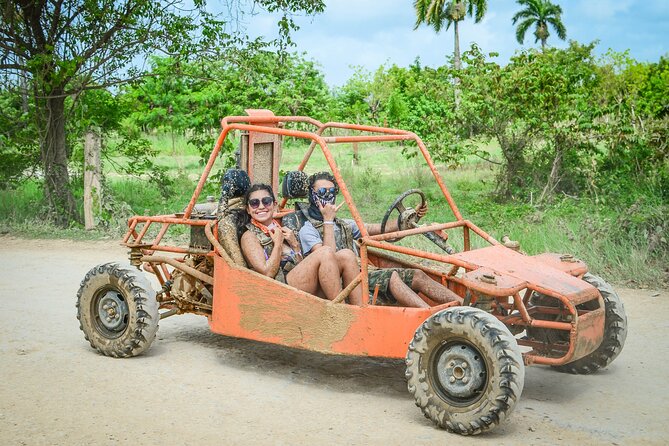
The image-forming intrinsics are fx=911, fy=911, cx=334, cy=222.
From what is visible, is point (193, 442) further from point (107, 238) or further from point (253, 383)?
point (107, 238)

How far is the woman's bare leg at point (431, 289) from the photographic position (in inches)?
258

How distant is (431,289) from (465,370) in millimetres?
1264

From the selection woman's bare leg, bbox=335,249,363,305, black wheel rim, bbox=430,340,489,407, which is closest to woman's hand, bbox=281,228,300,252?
woman's bare leg, bbox=335,249,363,305

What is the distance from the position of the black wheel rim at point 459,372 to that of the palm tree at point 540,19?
252ft

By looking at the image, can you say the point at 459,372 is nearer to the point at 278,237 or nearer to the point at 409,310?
the point at 409,310

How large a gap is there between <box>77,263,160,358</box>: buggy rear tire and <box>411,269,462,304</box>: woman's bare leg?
2036mm

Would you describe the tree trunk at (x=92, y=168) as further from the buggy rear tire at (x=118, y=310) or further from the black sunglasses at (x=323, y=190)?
the black sunglasses at (x=323, y=190)

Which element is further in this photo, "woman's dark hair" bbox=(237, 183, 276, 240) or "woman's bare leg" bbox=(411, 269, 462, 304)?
"woman's dark hair" bbox=(237, 183, 276, 240)

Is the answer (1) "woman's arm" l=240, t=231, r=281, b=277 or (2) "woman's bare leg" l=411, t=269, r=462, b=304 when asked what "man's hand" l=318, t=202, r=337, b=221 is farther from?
(2) "woman's bare leg" l=411, t=269, r=462, b=304

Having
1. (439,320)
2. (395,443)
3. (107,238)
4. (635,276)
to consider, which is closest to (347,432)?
(395,443)

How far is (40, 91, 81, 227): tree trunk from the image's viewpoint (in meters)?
15.4

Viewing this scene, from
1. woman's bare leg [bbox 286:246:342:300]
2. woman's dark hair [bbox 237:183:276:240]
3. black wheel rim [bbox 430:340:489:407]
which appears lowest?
black wheel rim [bbox 430:340:489:407]

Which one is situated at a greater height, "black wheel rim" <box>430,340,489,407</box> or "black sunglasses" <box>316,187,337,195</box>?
"black sunglasses" <box>316,187,337,195</box>

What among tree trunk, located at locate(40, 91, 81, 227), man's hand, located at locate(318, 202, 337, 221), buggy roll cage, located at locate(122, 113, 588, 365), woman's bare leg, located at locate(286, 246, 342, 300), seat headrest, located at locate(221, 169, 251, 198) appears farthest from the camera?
tree trunk, located at locate(40, 91, 81, 227)
